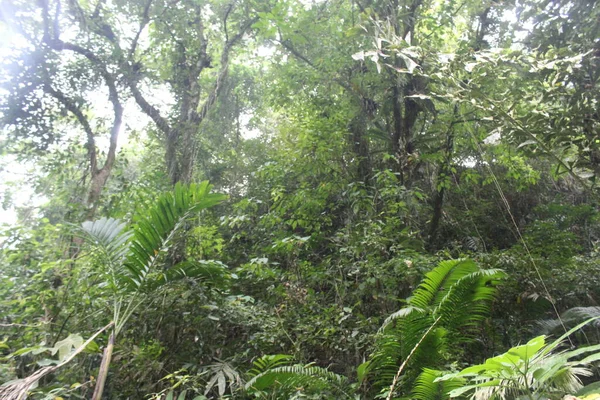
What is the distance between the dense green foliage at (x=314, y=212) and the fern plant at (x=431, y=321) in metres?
0.02

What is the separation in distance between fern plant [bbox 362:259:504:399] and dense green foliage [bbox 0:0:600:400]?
0.02 meters

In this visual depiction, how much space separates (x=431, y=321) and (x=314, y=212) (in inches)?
93.2

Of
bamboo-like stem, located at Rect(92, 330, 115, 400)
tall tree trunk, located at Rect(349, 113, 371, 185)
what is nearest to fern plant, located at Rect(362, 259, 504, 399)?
bamboo-like stem, located at Rect(92, 330, 115, 400)

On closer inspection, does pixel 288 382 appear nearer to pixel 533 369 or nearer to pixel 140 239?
pixel 140 239

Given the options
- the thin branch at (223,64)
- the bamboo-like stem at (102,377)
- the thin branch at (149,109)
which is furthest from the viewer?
the thin branch at (149,109)

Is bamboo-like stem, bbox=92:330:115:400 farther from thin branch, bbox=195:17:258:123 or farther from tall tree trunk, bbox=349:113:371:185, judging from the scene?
thin branch, bbox=195:17:258:123

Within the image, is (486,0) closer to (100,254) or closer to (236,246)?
(236,246)

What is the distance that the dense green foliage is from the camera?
7.97 ft

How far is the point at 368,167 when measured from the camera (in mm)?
5145

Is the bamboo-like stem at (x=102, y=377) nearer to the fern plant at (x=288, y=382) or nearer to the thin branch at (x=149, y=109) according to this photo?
the fern plant at (x=288, y=382)

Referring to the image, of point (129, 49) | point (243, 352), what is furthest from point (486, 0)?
point (129, 49)

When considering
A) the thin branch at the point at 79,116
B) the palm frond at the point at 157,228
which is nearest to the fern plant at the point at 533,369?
the palm frond at the point at 157,228

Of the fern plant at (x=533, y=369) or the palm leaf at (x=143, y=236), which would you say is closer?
the fern plant at (x=533, y=369)

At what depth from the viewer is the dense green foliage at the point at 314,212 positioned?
7.97 feet
